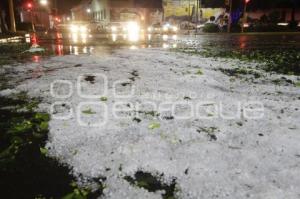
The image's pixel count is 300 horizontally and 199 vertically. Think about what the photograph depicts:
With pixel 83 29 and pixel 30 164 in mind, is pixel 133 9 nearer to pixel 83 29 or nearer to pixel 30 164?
pixel 83 29

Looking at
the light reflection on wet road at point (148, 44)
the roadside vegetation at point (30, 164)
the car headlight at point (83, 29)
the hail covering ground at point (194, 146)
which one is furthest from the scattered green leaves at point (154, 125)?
the car headlight at point (83, 29)

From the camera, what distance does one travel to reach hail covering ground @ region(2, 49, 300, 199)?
2.72m

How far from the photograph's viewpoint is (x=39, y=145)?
360cm

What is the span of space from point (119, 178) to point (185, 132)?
1358 millimetres

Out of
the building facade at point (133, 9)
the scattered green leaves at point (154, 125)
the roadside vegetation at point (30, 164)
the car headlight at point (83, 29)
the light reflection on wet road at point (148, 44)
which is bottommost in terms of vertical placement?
the roadside vegetation at point (30, 164)

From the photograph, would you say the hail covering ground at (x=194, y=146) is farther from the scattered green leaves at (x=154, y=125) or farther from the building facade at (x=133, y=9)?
the building facade at (x=133, y=9)

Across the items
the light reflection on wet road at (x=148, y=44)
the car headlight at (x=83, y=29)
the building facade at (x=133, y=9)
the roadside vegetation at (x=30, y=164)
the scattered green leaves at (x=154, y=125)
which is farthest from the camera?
the building facade at (x=133, y=9)

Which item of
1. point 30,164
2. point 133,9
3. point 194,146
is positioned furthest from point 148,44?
point 133,9

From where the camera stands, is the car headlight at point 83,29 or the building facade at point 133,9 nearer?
the car headlight at point 83,29

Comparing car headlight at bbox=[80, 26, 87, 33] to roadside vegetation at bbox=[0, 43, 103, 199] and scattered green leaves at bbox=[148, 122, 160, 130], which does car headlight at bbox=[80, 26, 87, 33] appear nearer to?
roadside vegetation at bbox=[0, 43, 103, 199]

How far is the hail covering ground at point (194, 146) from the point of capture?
2717 mm

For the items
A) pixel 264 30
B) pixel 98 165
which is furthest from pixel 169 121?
pixel 264 30

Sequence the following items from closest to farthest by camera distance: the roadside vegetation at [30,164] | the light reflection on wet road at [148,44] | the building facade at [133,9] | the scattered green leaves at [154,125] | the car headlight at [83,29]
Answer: the roadside vegetation at [30,164], the scattered green leaves at [154,125], the light reflection on wet road at [148,44], the car headlight at [83,29], the building facade at [133,9]

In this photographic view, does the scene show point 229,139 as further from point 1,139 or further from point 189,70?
point 189,70
